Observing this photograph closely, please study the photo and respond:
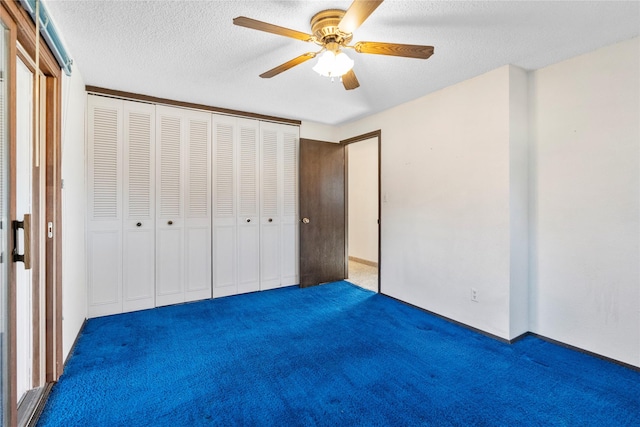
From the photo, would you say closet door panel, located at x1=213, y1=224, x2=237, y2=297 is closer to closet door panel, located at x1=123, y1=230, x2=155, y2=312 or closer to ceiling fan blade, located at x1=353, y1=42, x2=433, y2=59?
closet door panel, located at x1=123, y1=230, x2=155, y2=312

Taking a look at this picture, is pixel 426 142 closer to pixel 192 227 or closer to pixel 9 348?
pixel 192 227

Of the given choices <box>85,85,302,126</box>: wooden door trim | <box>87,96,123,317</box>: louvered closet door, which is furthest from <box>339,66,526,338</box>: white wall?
<box>87,96,123,317</box>: louvered closet door

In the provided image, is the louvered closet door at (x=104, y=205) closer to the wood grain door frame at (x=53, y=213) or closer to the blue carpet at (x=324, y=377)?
the blue carpet at (x=324, y=377)

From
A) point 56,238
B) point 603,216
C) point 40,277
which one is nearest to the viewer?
point 40,277

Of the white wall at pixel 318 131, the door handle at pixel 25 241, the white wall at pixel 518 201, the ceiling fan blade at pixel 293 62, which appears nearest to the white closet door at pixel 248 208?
the white wall at pixel 318 131

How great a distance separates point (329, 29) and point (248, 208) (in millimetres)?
2659

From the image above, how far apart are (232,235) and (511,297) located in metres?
3.13

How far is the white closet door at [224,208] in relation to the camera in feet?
12.7

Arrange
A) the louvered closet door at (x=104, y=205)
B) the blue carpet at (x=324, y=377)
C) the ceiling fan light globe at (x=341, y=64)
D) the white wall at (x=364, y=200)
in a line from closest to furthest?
the blue carpet at (x=324, y=377)
the ceiling fan light globe at (x=341, y=64)
the louvered closet door at (x=104, y=205)
the white wall at (x=364, y=200)

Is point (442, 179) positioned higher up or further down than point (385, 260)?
higher up

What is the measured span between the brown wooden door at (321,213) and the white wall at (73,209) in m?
2.47

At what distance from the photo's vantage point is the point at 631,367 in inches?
88.4

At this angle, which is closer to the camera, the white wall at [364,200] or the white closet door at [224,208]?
the white closet door at [224,208]

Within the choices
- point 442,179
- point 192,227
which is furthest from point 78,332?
point 442,179
